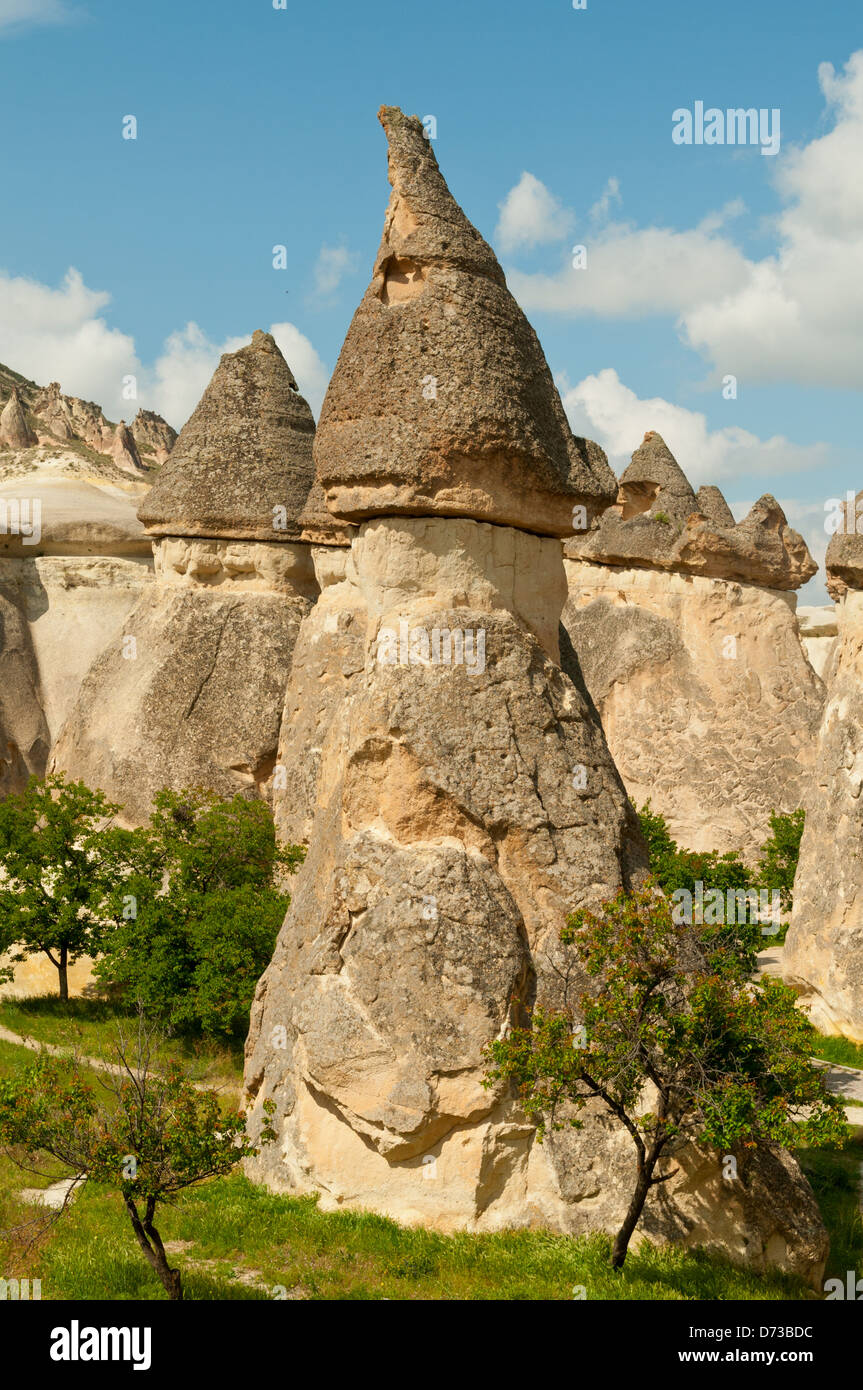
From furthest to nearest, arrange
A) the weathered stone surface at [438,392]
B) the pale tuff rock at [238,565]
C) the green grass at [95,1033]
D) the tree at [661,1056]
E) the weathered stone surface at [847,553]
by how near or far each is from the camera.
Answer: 1. the pale tuff rock at [238,565]
2. the weathered stone surface at [847,553]
3. the green grass at [95,1033]
4. the weathered stone surface at [438,392]
5. the tree at [661,1056]

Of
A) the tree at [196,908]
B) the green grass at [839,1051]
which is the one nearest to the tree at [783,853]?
the green grass at [839,1051]

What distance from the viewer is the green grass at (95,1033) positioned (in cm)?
1305

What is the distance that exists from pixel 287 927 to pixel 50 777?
7.75 metres

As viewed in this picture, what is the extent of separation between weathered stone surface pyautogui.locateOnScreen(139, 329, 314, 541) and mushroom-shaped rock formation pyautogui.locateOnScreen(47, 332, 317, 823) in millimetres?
18

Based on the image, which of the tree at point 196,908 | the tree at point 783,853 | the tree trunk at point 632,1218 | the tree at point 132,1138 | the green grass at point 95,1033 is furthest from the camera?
the tree at point 783,853

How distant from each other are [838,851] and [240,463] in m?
8.68

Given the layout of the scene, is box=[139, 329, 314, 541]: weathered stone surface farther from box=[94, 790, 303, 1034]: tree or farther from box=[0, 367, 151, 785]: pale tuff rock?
box=[0, 367, 151, 785]: pale tuff rock

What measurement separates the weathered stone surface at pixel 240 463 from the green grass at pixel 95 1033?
6.07 m

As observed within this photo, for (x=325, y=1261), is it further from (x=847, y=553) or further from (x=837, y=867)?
(x=847, y=553)

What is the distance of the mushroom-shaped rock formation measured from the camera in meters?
17.2

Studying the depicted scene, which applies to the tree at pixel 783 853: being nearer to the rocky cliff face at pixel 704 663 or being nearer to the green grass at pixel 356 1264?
the rocky cliff face at pixel 704 663

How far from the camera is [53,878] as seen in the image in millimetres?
15695

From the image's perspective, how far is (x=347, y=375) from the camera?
9.88 metres

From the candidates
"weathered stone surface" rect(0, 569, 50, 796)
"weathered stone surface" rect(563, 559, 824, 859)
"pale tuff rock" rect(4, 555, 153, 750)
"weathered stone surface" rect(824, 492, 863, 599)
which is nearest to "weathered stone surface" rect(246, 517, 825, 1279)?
"weathered stone surface" rect(824, 492, 863, 599)
